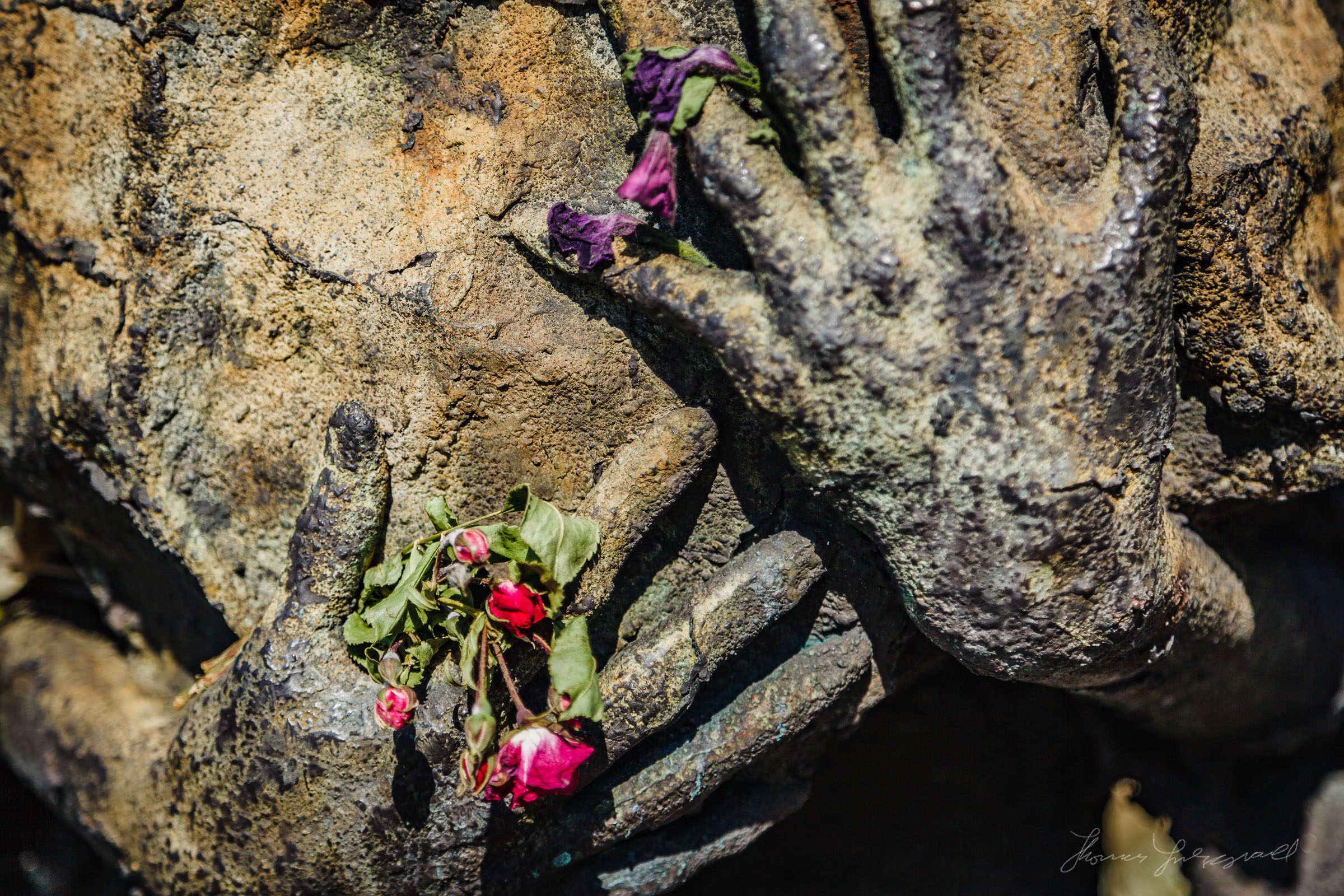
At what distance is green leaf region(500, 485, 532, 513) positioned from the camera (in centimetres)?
117

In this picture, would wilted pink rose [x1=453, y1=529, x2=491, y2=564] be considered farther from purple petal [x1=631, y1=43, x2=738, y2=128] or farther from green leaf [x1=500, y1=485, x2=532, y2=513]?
purple petal [x1=631, y1=43, x2=738, y2=128]

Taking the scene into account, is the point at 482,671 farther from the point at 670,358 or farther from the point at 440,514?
the point at 670,358

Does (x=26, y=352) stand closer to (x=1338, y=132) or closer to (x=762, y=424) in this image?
(x=762, y=424)

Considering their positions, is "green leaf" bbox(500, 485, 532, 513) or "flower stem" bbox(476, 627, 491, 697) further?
"green leaf" bbox(500, 485, 532, 513)

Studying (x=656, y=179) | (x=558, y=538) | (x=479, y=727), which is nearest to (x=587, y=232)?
(x=656, y=179)

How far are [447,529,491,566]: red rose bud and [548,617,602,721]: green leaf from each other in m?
0.14

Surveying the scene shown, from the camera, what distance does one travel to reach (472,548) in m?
1.08

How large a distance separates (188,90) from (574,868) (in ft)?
4.26

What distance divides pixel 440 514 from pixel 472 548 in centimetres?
14

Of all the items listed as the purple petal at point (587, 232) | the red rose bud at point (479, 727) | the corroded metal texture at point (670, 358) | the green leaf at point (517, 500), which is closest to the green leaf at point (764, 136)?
Result: the corroded metal texture at point (670, 358)

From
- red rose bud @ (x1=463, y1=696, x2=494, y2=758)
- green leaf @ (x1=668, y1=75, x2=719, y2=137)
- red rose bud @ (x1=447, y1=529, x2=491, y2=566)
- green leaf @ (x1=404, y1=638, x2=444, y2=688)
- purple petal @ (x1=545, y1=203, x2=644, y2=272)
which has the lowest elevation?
red rose bud @ (x1=463, y1=696, x2=494, y2=758)

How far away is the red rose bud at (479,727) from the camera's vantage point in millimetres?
1053

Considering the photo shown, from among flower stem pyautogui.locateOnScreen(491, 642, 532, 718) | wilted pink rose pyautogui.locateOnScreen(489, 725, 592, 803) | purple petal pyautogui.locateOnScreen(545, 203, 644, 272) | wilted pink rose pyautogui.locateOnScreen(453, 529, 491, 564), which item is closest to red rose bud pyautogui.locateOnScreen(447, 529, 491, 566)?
wilted pink rose pyautogui.locateOnScreen(453, 529, 491, 564)

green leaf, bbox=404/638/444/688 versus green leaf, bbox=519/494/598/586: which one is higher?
green leaf, bbox=519/494/598/586
